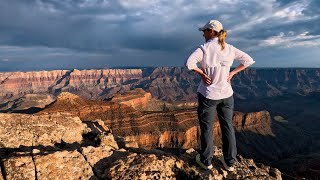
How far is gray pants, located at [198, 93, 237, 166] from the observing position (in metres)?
8.40

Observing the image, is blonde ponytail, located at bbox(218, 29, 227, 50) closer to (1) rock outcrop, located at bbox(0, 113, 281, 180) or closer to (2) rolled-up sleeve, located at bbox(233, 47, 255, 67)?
(2) rolled-up sleeve, located at bbox(233, 47, 255, 67)

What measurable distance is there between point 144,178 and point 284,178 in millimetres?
7524

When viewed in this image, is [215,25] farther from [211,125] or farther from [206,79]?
[211,125]

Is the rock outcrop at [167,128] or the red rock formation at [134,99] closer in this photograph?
the rock outcrop at [167,128]

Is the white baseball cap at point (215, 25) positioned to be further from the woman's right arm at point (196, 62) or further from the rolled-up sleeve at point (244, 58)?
the rolled-up sleeve at point (244, 58)

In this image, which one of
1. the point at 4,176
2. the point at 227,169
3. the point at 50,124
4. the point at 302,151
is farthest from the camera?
the point at 302,151

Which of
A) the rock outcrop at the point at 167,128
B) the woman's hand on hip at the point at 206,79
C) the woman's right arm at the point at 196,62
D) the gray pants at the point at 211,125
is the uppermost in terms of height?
the woman's right arm at the point at 196,62

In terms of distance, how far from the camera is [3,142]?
9703 millimetres

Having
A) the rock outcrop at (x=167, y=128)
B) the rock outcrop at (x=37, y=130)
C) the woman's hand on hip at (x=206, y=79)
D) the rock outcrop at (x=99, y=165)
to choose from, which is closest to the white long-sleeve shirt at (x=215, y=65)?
the woman's hand on hip at (x=206, y=79)

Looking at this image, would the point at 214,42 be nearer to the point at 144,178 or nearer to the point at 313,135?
the point at 144,178

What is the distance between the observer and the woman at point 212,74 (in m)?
8.14

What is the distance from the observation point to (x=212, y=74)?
8297 mm

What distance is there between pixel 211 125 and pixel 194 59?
72.6 inches

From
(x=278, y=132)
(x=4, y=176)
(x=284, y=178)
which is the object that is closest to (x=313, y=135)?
(x=278, y=132)
